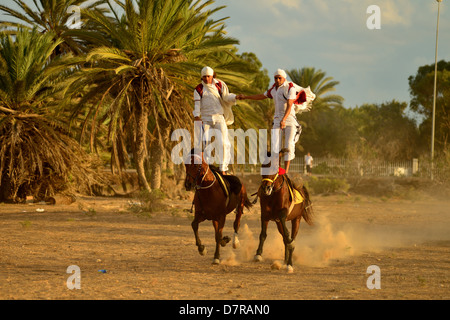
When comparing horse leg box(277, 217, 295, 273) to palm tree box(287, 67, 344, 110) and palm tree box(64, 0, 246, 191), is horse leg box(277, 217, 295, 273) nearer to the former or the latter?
palm tree box(64, 0, 246, 191)

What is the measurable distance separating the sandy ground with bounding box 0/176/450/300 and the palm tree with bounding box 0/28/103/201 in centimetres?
200

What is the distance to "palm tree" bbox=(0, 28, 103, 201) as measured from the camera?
19.7 meters

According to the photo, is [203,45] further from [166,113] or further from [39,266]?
[39,266]

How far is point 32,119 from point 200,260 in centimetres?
1232

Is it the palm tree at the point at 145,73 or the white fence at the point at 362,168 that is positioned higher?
the palm tree at the point at 145,73

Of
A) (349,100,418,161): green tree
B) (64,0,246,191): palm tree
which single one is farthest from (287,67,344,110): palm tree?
(64,0,246,191): palm tree

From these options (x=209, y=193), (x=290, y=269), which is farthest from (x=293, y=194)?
(x=209, y=193)

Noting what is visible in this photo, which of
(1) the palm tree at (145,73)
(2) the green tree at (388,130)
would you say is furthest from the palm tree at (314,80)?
(1) the palm tree at (145,73)

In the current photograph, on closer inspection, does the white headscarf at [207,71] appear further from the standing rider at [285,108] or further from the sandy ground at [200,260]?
the sandy ground at [200,260]

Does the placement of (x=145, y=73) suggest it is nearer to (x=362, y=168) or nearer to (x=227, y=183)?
(x=227, y=183)

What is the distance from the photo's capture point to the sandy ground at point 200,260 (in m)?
7.40

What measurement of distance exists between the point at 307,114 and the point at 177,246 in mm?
42839

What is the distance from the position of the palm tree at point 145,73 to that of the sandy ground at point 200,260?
10.7ft

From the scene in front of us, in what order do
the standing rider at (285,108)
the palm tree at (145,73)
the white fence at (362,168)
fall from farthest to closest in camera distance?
the white fence at (362,168) < the palm tree at (145,73) < the standing rider at (285,108)
